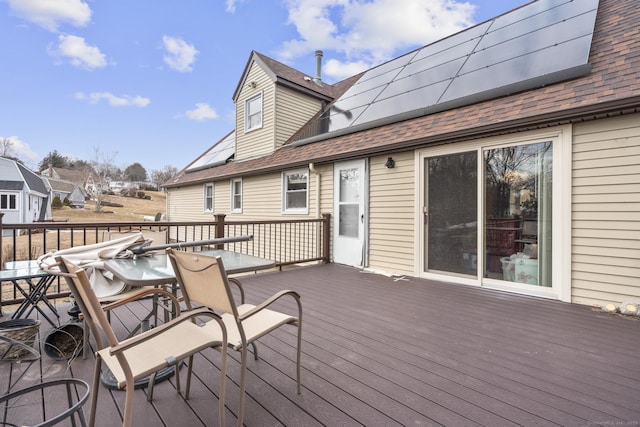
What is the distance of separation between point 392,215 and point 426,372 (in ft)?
11.5

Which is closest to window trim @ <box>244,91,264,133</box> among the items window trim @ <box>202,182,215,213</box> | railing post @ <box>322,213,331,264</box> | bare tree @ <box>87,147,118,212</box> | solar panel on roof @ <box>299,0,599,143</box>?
solar panel on roof @ <box>299,0,599,143</box>

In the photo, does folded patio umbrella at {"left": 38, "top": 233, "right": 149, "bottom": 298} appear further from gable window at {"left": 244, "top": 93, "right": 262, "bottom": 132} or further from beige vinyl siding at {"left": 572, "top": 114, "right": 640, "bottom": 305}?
gable window at {"left": 244, "top": 93, "right": 262, "bottom": 132}

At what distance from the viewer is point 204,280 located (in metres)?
1.60

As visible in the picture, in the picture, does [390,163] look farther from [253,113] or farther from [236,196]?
[236,196]

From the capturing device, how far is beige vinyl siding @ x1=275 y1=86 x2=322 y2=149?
854cm

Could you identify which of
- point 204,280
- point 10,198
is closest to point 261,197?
point 204,280

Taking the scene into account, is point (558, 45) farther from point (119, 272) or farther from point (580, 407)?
point (119, 272)

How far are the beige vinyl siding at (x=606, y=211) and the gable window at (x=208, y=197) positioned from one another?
1007cm

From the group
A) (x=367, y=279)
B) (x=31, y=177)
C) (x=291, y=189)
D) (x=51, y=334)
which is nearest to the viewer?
(x=51, y=334)

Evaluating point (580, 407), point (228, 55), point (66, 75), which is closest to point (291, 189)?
point (580, 407)

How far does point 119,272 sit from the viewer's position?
1.96 metres

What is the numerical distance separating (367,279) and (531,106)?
3264 mm

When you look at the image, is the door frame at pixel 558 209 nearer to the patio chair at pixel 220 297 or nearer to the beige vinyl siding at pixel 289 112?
the patio chair at pixel 220 297

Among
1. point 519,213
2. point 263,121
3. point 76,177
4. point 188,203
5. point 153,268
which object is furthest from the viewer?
point 76,177
